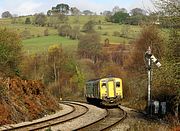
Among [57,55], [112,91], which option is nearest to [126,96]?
[112,91]

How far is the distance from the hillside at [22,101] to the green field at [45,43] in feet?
220

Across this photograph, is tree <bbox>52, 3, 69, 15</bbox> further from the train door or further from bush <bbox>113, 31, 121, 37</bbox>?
the train door

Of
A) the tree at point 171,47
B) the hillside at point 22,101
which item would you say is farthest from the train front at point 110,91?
the tree at point 171,47

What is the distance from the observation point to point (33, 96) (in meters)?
30.9

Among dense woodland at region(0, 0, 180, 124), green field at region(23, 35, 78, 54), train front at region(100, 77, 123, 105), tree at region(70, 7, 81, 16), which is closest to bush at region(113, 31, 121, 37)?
dense woodland at region(0, 0, 180, 124)

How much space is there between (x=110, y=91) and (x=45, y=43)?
2809 inches

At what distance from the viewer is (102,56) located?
106375 mm

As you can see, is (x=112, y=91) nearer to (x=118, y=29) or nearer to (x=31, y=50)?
(x=31, y=50)

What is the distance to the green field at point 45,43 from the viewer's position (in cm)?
10251

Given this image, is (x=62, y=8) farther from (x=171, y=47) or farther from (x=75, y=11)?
(x=171, y=47)

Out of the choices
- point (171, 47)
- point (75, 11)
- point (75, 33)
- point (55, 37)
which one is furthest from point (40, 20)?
point (171, 47)

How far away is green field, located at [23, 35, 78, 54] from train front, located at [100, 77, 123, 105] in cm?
6113

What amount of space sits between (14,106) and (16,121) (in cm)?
184

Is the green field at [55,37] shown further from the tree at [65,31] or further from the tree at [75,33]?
the tree at [75,33]
